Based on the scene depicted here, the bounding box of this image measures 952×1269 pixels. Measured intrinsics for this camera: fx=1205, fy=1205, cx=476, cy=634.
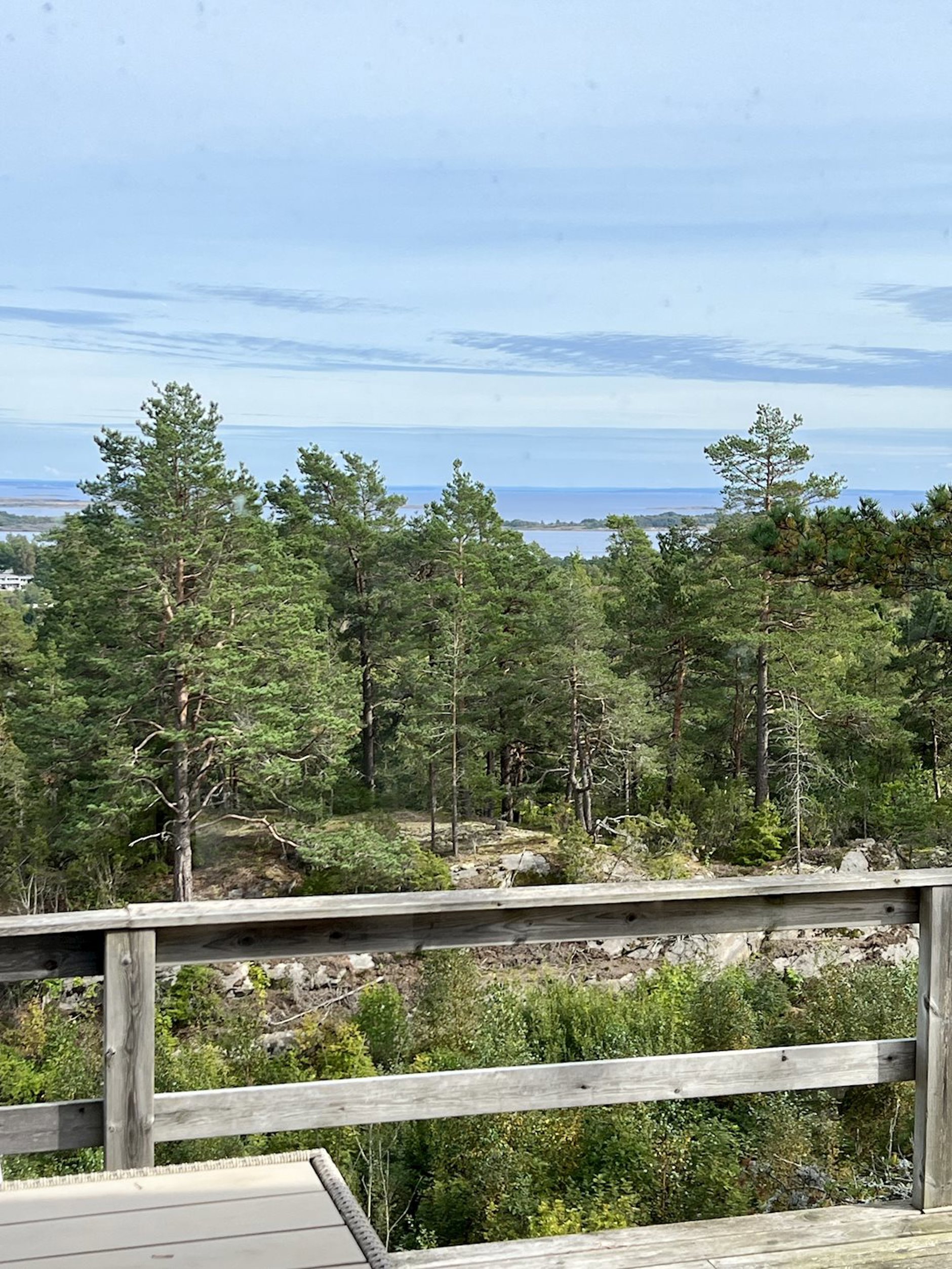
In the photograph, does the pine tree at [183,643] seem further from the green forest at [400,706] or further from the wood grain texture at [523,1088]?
the wood grain texture at [523,1088]

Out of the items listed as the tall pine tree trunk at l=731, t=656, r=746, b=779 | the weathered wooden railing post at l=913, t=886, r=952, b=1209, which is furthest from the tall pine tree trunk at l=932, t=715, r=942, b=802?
the weathered wooden railing post at l=913, t=886, r=952, b=1209

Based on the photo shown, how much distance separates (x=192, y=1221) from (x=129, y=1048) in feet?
1.30

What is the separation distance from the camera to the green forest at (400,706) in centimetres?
2109

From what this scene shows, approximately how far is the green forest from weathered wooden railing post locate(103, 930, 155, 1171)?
12.6m

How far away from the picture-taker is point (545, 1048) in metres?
10.6

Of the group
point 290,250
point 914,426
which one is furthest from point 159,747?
point 290,250

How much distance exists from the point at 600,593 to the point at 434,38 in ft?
125

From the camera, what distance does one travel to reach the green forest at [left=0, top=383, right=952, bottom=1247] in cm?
2109

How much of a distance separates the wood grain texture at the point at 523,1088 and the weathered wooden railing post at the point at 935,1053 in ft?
0.10

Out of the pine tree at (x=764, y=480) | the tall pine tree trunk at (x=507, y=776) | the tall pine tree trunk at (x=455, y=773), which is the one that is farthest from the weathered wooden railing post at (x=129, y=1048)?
the tall pine tree trunk at (x=507, y=776)

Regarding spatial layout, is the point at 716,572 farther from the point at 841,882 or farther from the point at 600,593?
the point at 841,882

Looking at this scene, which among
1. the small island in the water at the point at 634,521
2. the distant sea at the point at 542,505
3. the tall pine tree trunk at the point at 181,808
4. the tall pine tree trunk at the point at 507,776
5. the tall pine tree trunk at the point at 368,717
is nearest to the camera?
the tall pine tree trunk at the point at 181,808

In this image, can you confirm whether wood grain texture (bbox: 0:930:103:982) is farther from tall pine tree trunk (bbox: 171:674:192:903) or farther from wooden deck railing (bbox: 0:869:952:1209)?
tall pine tree trunk (bbox: 171:674:192:903)

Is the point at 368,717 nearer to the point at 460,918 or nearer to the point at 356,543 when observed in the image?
the point at 356,543
